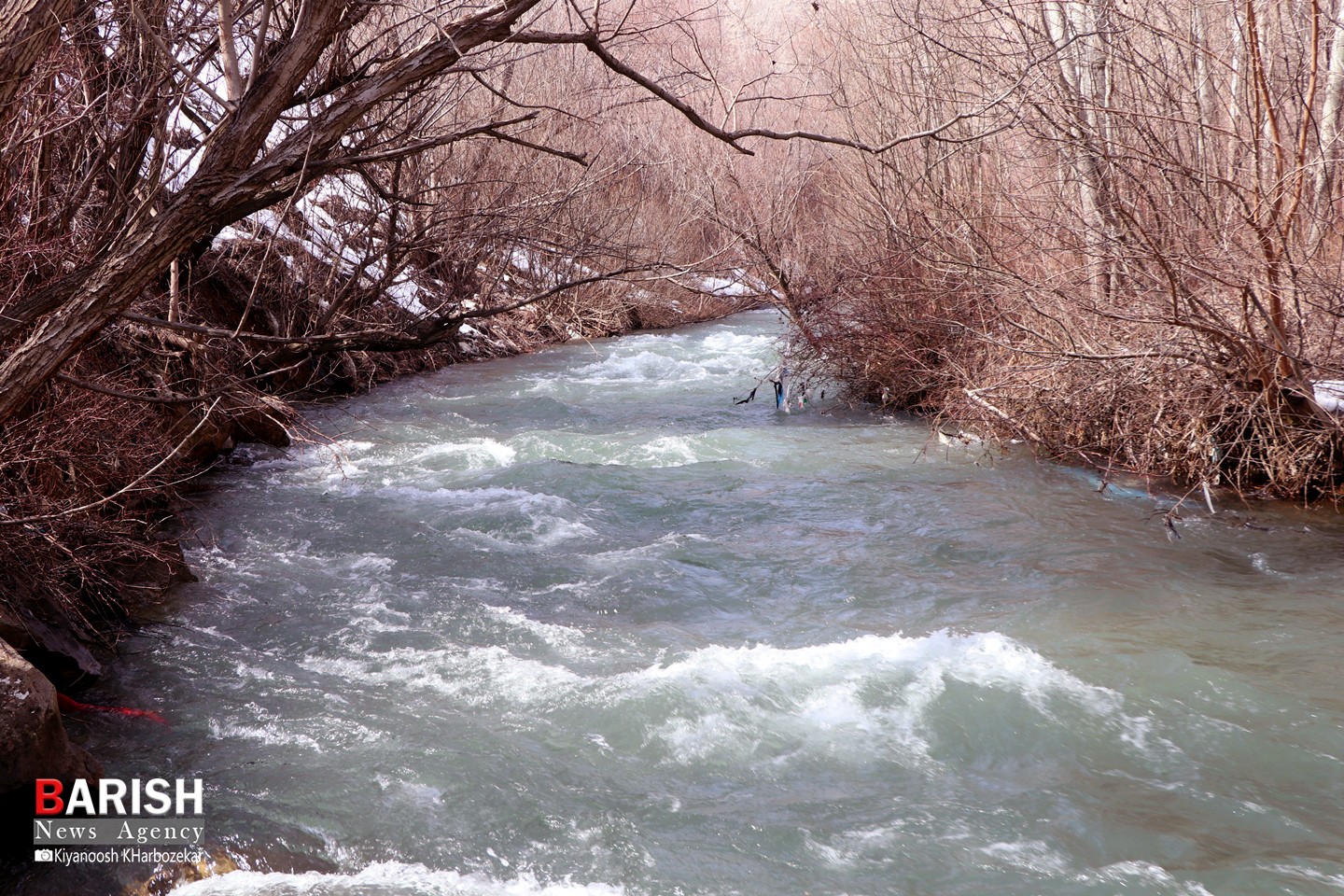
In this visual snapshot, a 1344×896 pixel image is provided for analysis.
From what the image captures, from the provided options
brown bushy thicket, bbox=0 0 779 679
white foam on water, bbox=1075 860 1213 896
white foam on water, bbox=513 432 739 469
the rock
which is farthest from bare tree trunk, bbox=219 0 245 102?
white foam on water, bbox=513 432 739 469

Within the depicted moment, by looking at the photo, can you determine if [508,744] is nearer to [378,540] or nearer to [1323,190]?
[378,540]

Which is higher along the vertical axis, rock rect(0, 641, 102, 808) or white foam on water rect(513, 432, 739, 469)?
white foam on water rect(513, 432, 739, 469)

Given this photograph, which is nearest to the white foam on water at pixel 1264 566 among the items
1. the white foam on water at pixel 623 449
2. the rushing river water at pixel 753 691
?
the rushing river water at pixel 753 691

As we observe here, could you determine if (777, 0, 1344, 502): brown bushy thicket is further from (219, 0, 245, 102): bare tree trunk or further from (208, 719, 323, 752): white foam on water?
(208, 719, 323, 752): white foam on water

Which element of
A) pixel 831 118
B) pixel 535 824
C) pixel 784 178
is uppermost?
pixel 831 118

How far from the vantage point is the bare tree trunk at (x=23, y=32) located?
374 centimetres

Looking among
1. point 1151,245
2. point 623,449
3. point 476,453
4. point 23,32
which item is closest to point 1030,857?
point 1151,245

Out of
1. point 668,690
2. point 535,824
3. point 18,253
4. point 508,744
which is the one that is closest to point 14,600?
point 18,253

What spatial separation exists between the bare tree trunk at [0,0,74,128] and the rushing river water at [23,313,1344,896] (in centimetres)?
269

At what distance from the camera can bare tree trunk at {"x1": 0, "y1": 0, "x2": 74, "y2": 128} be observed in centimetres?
374

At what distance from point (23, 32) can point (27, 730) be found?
2436 millimetres

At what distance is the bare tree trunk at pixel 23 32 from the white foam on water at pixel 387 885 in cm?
291

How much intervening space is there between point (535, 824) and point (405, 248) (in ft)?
16.1

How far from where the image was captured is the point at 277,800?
4.14 meters
